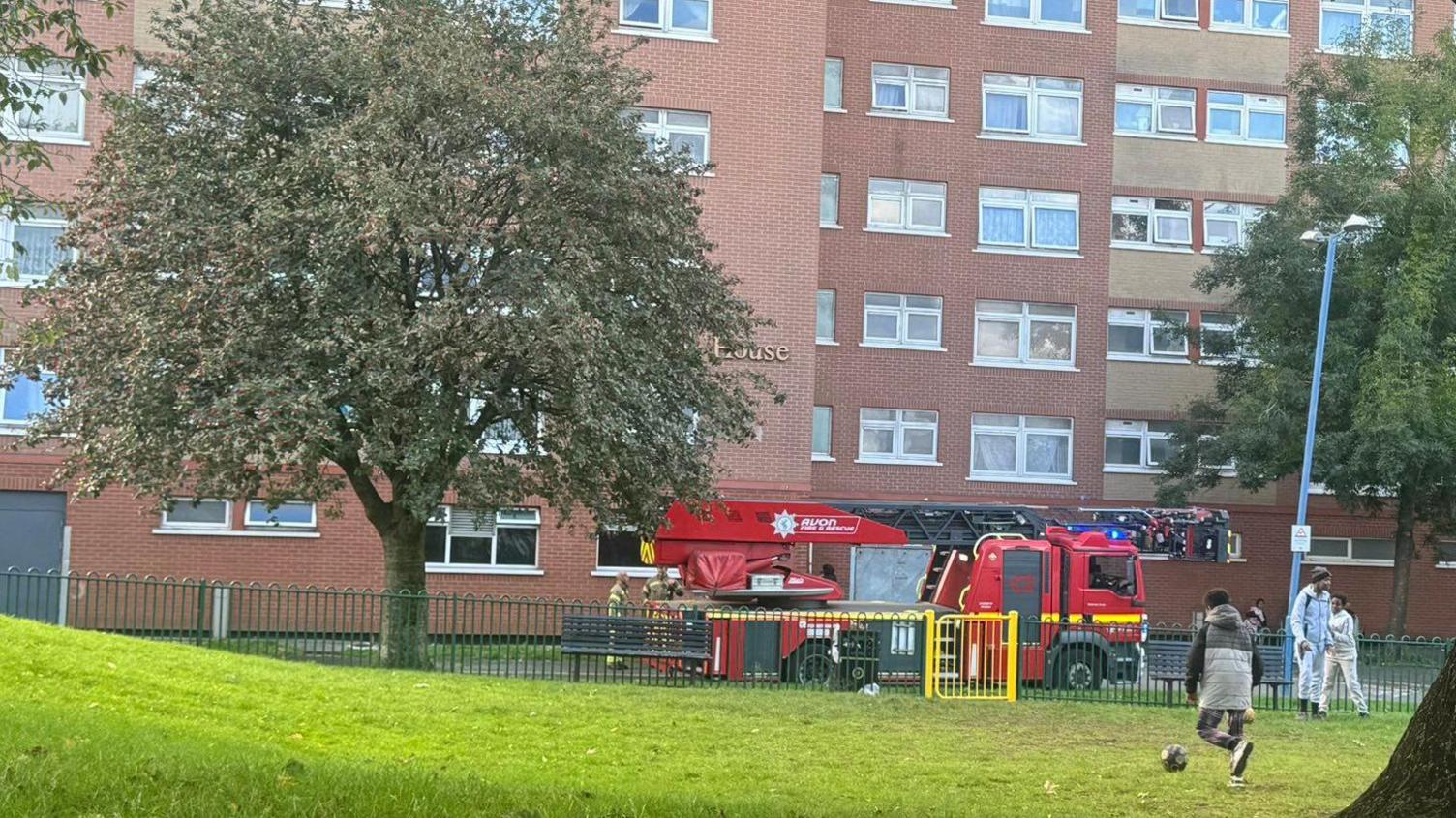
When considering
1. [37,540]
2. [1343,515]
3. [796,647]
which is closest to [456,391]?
[796,647]

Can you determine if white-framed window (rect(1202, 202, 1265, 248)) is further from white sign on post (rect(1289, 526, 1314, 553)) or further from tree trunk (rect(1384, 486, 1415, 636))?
white sign on post (rect(1289, 526, 1314, 553))

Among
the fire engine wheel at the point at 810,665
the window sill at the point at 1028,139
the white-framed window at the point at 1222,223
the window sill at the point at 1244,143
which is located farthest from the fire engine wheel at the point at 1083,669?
the window sill at the point at 1244,143

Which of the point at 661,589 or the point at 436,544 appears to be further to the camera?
the point at 436,544

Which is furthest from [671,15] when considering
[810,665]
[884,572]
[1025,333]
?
[810,665]

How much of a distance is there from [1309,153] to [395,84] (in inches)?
878

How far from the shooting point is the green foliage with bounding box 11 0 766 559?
20.3 meters

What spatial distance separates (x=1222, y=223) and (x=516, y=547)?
61.3 feet

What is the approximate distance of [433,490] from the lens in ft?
70.1

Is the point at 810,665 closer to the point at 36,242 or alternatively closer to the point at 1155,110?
the point at 36,242

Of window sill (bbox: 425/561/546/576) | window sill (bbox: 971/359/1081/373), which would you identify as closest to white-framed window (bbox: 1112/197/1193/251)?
window sill (bbox: 971/359/1081/373)

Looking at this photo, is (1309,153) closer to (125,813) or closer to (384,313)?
(384,313)

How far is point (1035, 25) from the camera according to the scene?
37.6 metres

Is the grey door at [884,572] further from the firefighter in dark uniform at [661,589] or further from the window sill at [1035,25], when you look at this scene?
the window sill at [1035,25]

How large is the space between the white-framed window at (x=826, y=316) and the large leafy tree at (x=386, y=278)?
13161 mm
